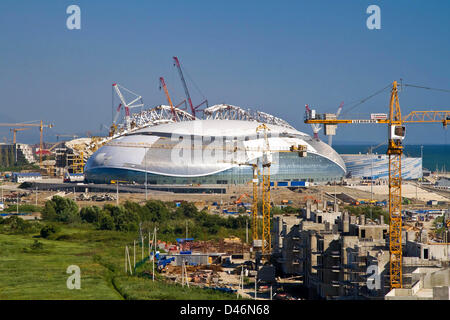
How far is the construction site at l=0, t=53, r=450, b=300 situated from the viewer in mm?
25797

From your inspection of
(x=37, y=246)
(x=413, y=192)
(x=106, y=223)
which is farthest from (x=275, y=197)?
(x=37, y=246)

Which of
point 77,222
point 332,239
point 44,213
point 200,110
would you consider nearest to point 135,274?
point 332,239

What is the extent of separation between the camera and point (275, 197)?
70.4 metres

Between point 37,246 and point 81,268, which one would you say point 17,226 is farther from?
point 81,268

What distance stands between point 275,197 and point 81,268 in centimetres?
3863

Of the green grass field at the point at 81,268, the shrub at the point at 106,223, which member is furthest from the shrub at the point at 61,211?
the green grass field at the point at 81,268

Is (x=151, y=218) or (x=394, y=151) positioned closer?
(x=394, y=151)

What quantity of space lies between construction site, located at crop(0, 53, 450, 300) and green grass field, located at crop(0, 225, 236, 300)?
1874mm

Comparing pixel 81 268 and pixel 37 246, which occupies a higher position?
pixel 37 246

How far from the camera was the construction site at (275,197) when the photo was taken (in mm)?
25797

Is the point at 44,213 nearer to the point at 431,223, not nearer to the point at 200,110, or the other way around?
the point at 431,223

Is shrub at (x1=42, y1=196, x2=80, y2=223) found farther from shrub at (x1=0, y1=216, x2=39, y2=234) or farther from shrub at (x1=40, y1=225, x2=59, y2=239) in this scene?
shrub at (x1=40, y1=225, x2=59, y2=239)
